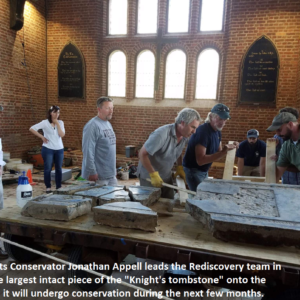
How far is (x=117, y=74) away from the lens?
8812mm

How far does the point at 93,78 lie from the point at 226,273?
8.09 meters

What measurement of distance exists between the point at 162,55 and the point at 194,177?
20.2 ft

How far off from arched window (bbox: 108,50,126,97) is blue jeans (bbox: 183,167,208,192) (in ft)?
20.4

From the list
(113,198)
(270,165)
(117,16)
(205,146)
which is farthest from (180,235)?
(117,16)

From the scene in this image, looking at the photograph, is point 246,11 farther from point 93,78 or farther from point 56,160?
point 56,160

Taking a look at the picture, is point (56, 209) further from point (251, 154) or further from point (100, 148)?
point (251, 154)

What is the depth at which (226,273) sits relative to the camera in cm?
161

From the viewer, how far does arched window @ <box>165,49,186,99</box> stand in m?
8.30

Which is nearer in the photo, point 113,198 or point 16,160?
point 113,198

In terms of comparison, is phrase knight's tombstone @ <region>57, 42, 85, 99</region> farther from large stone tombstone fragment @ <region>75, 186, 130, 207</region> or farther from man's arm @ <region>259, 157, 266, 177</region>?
large stone tombstone fragment @ <region>75, 186, 130, 207</region>

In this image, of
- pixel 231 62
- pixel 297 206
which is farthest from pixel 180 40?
pixel 297 206

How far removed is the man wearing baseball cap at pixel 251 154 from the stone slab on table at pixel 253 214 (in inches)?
112

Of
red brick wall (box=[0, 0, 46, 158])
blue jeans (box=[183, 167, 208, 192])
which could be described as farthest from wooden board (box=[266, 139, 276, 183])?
red brick wall (box=[0, 0, 46, 158])

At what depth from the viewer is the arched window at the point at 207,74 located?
805cm
